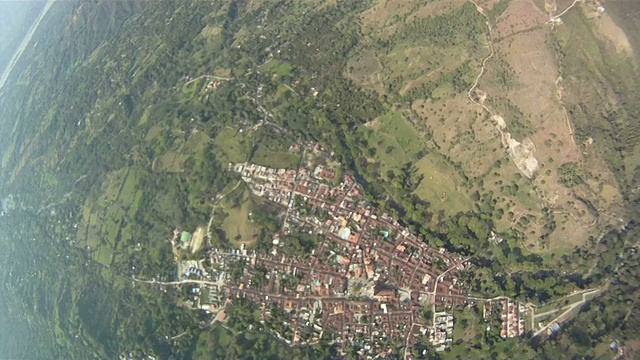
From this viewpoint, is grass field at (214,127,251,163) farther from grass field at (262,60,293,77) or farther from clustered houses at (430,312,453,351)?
clustered houses at (430,312,453,351)

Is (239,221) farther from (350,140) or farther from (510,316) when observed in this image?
(510,316)

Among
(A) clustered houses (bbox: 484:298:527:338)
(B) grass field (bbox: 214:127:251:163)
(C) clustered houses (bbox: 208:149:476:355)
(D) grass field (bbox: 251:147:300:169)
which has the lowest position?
(A) clustered houses (bbox: 484:298:527:338)

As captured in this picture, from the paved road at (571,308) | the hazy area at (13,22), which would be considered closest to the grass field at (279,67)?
the paved road at (571,308)

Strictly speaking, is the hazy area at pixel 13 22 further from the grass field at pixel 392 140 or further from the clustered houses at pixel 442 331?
the clustered houses at pixel 442 331

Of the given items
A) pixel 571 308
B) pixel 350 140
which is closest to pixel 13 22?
pixel 350 140

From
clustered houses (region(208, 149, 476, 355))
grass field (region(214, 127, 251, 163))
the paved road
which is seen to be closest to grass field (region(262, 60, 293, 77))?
grass field (region(214, 127, 251, 163))

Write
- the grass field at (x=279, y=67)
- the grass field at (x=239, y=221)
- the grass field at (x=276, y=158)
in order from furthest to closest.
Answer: the grass field at (x=279, y=67) → the grass field at (x=276, y=158) → the grass field at (x=239, y=221)

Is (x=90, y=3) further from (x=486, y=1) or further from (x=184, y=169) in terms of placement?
(x=486, y=1)
